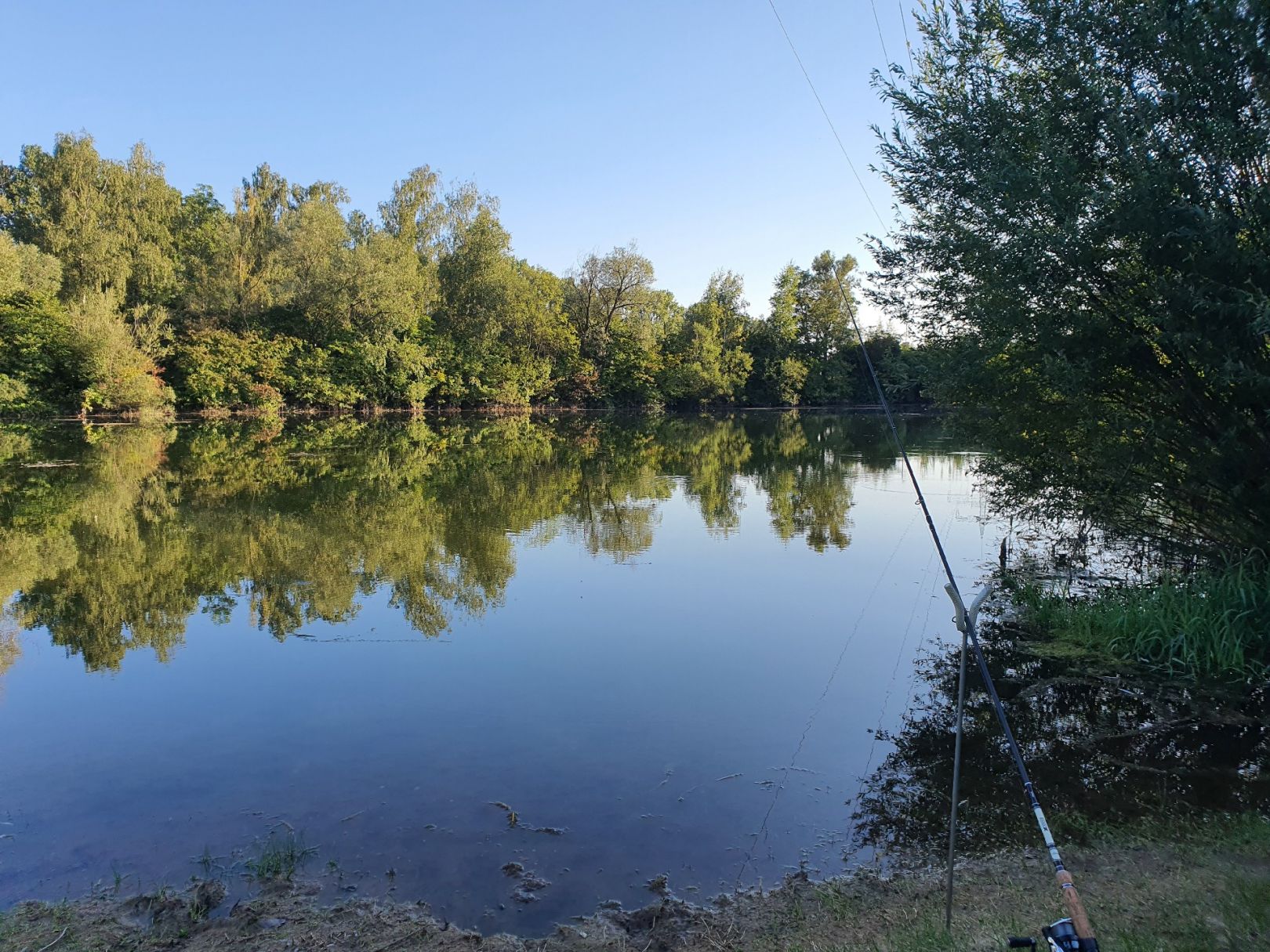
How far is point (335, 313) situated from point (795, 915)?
5273 centimetres

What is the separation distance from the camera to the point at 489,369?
5906 cm

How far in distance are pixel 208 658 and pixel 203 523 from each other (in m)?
7.90

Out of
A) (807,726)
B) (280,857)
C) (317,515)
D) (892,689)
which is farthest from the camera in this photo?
(317,515)

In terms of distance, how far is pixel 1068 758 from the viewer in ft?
19.9

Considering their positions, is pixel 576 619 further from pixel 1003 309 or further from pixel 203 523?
pixel 203 523

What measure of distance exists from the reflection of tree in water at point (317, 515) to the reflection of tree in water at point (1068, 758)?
19.1ft

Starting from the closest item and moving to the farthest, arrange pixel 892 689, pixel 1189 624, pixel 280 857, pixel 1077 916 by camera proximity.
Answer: pixel 1077 916 < pixel 280 857 < pixel 1189 624 < pixel 892 689

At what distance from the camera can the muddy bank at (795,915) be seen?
373 centimetres

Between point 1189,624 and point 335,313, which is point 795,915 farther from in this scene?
point 335,313

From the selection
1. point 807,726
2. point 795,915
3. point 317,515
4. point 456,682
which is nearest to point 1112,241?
point 807,726

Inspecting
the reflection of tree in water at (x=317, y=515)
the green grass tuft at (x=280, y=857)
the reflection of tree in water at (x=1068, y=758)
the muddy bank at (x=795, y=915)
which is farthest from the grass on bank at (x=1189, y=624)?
the green grass tuft at (x=280, y=857)

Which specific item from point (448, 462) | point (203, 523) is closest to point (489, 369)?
point (448, 462)

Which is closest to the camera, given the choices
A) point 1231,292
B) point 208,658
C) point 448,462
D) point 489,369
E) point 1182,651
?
point 1231,292

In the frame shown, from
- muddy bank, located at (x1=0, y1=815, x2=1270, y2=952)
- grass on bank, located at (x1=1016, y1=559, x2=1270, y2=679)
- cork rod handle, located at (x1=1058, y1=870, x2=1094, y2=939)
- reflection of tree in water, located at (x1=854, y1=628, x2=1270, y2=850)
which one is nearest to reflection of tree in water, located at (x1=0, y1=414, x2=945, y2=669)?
muddy bank, located at (x1=0, y1=815, x2=1270, y2=952)
